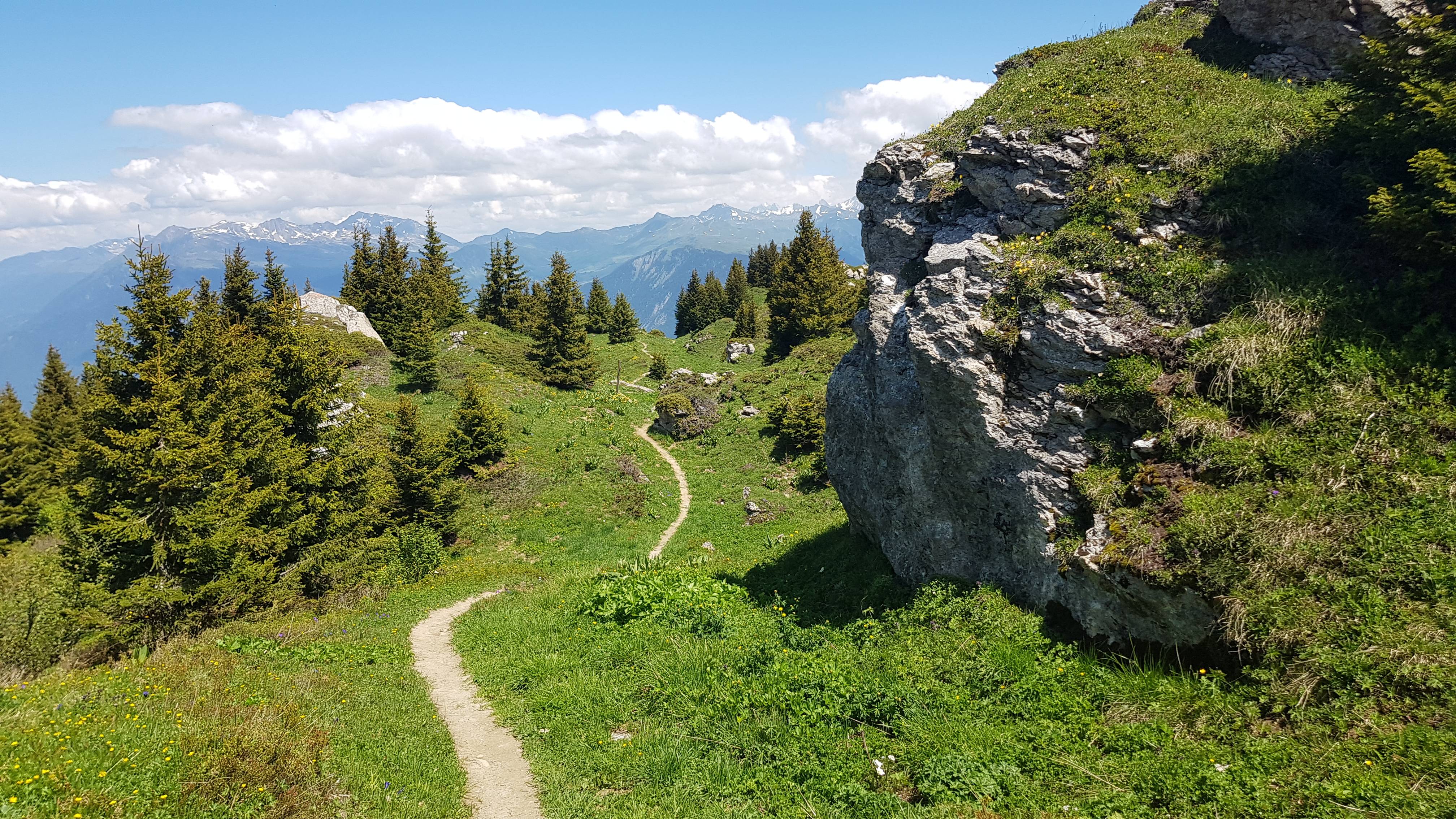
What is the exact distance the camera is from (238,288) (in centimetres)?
3491

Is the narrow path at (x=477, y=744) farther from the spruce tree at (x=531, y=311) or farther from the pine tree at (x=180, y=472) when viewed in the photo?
the spruce tree at (x=531, y=311)

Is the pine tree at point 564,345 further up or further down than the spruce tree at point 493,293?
further down

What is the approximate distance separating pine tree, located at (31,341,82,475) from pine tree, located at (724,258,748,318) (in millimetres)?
60042

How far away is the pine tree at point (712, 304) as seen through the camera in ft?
263

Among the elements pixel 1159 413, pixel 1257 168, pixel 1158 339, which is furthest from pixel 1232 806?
pixel 1257 168

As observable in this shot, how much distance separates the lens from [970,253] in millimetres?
12391

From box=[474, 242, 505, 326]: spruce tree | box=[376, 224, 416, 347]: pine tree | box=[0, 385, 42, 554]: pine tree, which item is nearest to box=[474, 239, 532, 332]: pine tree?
box=[474, 242, 505, 326]: spruce tree

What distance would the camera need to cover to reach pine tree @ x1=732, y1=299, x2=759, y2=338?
6388 cm

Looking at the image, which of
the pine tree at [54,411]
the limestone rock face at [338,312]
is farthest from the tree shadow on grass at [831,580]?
the pine tree at [54,411]

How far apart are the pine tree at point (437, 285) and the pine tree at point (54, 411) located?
70.7 ft

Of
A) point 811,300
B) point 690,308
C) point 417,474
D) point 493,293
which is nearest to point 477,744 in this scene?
point 417,474

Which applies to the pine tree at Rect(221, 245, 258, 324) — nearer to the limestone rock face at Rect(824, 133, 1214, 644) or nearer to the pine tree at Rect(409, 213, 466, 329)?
the pine tree at Rect(409, 213, 466, 329)

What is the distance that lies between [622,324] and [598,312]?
568 centimetres

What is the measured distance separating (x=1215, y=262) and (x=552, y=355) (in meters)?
41.4
